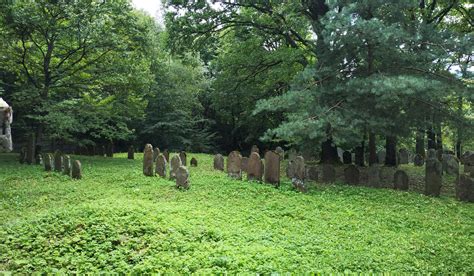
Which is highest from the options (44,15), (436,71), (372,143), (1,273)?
(44,15)

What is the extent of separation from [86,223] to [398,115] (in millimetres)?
8431

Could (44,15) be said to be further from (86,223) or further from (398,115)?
(398,115)

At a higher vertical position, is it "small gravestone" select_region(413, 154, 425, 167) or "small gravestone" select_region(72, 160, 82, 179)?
"small gravestone" select_region(413, 154, 425, 167)

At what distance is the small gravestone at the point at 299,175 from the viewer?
9.54 meters

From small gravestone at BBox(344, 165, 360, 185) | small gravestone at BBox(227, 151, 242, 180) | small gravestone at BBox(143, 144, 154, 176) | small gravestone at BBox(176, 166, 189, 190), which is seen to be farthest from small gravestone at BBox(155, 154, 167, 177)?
small gravestone at BBox(344, 165, 360, 185)

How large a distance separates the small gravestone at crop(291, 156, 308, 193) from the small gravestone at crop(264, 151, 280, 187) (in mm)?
470

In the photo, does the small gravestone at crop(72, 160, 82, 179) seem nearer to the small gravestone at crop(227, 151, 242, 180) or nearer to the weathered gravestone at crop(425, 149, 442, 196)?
the small gravestone at crop(227, 151, 242, 180)

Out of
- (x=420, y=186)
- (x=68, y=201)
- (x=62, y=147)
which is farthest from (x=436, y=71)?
(x=62, y=147)

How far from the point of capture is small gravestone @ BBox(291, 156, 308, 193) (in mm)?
9539

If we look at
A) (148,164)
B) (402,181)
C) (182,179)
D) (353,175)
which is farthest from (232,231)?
(402,181)

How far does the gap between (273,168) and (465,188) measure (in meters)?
4.71

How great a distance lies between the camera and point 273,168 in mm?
10016

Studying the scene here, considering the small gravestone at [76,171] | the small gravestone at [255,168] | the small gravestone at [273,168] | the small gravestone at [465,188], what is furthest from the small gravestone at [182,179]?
the small gravestone at [465,188]

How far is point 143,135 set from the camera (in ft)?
84.1
